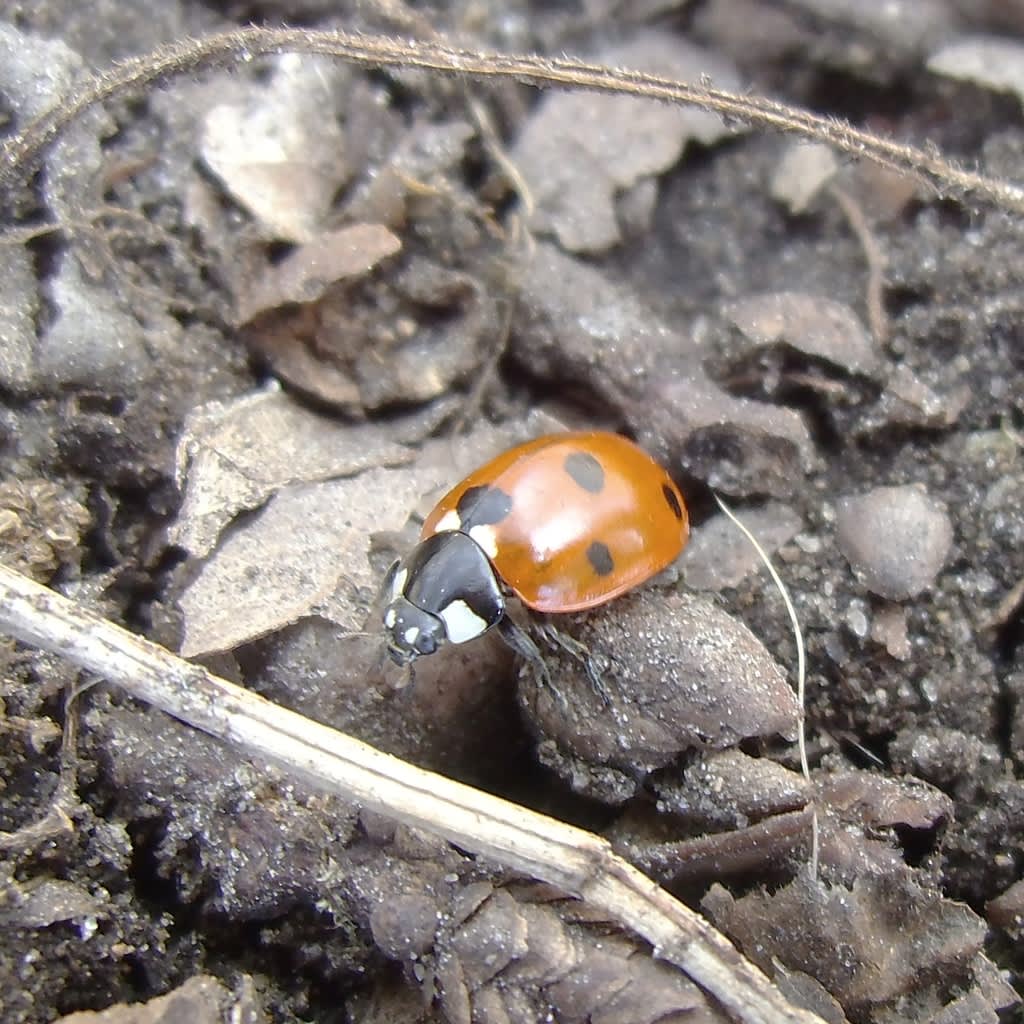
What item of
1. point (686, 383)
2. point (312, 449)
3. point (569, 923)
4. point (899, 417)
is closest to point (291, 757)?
point (569, 923)

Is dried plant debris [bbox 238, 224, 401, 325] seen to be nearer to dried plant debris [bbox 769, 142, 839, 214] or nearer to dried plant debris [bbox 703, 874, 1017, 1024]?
dried plant debris [bbox 769, 142, 839, 214]

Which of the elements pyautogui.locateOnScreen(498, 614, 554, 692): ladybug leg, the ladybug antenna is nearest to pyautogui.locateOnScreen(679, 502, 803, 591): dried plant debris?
the ladybug antenna

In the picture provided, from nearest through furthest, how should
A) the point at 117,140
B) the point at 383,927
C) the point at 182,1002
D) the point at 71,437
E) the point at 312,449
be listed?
the point at 182,1002 < the point at 383,927 < the point at 71,437 < the point at 312,449 < the point at 117,140

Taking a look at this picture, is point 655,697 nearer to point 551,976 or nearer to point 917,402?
point 551,976

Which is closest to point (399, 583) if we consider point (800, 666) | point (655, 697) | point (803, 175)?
point (655, 697)

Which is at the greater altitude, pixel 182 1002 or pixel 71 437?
pixel 71 437

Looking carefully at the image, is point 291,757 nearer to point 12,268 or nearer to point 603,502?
point 603,502
